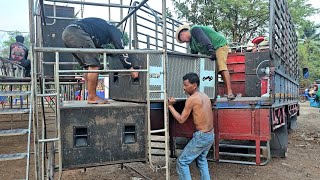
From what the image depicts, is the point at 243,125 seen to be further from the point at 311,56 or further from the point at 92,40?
the point at 311,56

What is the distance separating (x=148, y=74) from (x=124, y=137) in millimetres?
736

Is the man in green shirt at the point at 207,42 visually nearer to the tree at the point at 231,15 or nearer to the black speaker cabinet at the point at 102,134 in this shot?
the black speaker cabinet at the point at 102,134

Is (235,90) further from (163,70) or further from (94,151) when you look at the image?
(94,151)

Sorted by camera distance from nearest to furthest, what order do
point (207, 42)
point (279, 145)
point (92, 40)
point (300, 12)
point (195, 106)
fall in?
point (195, 106)
point (92, 40)
point (207, 42)
point (279, 145)
point (300, 12)

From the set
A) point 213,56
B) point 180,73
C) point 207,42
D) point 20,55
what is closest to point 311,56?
point 20,55

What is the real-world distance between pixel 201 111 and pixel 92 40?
5.33ft

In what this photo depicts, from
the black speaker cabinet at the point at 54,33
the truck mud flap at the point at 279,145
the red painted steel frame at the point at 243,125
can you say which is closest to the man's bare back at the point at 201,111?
the red painted steel frame at the point at 243,125

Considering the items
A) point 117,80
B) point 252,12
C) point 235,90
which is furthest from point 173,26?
point 252,12

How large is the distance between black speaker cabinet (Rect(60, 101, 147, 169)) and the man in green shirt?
170cm

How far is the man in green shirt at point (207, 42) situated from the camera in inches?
189

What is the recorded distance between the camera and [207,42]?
4.71 metres

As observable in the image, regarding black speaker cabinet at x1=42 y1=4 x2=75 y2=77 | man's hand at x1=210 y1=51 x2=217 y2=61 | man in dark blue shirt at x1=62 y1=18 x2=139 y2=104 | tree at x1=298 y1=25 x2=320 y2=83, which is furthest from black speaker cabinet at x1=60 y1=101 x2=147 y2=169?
tree at x1=298 y1=25 x2=320 y2=83

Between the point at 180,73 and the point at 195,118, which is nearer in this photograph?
the point at 195,118

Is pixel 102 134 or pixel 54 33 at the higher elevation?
pixel 54 33
